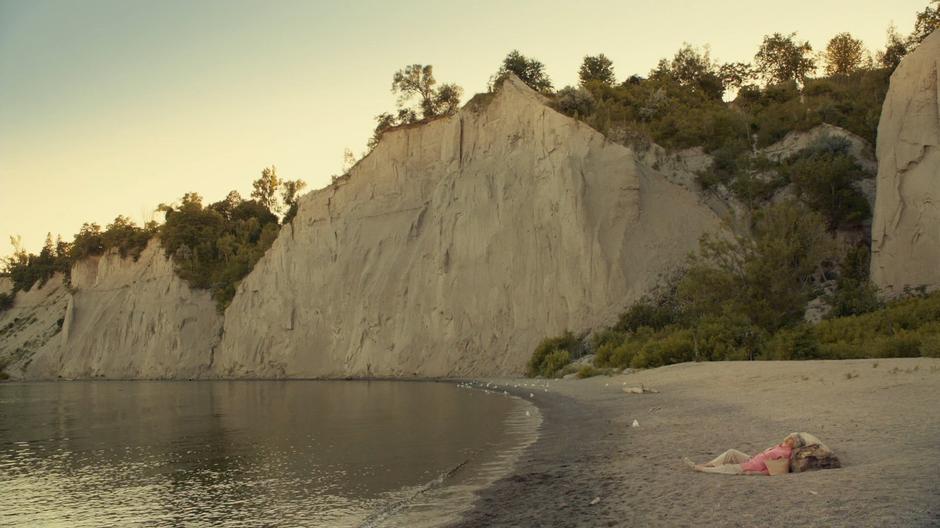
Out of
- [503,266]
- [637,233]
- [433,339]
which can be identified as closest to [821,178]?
[637,233]

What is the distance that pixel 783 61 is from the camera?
59.9 metres

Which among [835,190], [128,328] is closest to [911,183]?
[835,190]

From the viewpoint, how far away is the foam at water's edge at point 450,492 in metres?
7.84

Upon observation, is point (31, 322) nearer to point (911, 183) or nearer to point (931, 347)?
point (911, 183)

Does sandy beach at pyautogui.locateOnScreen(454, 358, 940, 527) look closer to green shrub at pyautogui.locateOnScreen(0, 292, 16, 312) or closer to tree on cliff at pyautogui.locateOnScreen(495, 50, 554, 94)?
tree on cliff at pyautogui.locateOnScreen(495, 50, 554, 94)

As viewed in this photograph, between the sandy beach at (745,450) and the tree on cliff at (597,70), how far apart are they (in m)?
48.0

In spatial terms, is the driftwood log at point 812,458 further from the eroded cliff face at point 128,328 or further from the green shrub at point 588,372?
the eroded cliff face at point 128,328

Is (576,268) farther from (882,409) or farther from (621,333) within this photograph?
(882,409)

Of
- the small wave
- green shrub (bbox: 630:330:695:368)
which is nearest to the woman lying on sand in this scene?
the small wave

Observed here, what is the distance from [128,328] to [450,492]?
56.9 m

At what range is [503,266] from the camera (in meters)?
39.4

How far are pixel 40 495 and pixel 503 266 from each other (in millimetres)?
30109

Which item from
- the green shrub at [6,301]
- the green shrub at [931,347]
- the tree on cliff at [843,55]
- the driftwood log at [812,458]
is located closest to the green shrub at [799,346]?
the green shrub at [931,347]

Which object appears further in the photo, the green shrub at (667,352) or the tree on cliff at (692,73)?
Result: the tree on cliff at (692,73)
